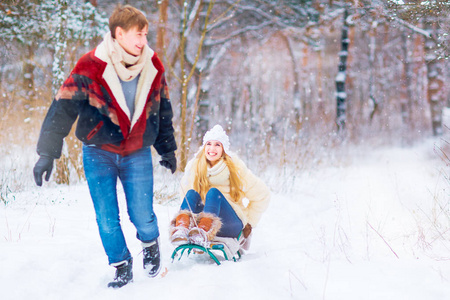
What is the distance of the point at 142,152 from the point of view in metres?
2.53

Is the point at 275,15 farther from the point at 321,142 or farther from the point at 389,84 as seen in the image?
the point at 389,84

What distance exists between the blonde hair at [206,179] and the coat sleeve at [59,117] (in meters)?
1.30

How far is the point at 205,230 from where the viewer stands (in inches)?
113

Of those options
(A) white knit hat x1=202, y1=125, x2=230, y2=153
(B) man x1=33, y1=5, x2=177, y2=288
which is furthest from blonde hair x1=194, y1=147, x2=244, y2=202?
(B) man x1=33, y1=5, x2=177, y2=288

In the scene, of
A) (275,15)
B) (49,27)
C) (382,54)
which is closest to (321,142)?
(275,15)

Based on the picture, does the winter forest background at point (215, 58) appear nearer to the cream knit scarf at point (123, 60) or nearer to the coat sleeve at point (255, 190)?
the coat sleeve at point (255, 190)

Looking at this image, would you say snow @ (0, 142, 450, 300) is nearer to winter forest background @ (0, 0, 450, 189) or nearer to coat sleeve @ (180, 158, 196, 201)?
coat sleeve @ (180, 158, 196, 201)

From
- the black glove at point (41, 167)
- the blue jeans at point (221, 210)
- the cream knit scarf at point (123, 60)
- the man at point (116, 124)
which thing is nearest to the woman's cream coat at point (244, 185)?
the blue jeans at point (221, 210)

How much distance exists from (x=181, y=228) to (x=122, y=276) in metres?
0.56

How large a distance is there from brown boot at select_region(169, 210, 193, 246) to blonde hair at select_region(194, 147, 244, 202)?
353mm

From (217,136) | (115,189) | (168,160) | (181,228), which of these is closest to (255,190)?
(217,136)

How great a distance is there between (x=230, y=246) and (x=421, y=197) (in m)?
3.43

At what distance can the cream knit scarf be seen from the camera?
2305 millimetres

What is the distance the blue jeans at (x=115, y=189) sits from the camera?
7.88 feet
